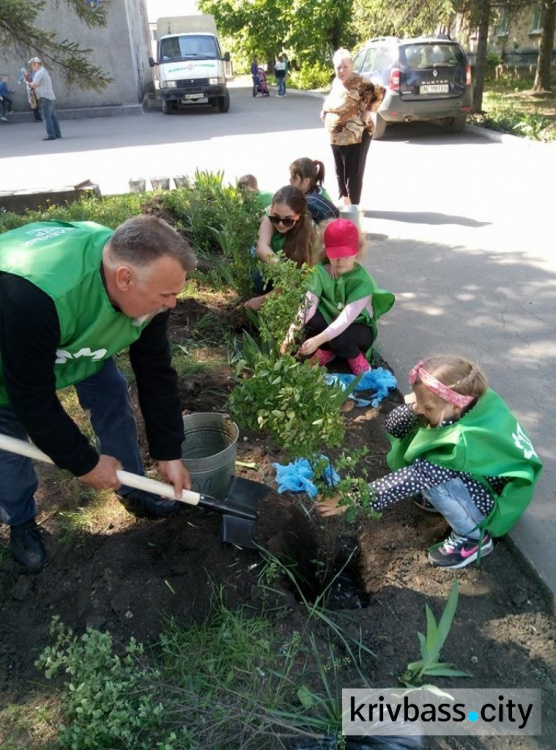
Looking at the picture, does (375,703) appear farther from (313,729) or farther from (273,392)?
(273,392)

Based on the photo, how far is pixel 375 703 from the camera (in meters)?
1.83

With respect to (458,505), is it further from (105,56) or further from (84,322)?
(105,56)

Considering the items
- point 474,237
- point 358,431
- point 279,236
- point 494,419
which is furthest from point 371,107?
point 494,419

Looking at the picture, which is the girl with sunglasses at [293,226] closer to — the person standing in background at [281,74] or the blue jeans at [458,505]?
the blue jeans at [458,505]

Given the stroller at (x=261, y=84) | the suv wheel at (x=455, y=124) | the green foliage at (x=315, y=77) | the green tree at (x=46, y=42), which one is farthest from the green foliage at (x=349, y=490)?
the green foliage at (x=315, y=77)

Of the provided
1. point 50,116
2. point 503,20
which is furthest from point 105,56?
point 503,20

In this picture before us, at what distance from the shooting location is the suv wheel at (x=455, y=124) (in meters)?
12.5

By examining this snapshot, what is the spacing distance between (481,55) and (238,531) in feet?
47.7

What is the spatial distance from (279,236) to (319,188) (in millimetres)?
1017

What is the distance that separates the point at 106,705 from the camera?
1.70m

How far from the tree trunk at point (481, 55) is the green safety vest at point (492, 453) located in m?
13.7

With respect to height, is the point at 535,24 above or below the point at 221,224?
above

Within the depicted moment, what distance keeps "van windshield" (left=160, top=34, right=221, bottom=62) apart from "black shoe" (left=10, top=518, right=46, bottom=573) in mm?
19015

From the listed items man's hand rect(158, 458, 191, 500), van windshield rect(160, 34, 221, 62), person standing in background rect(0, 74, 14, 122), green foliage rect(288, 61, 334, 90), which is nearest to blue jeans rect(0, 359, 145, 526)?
man's hand rect(158, 458, 191, 500)
